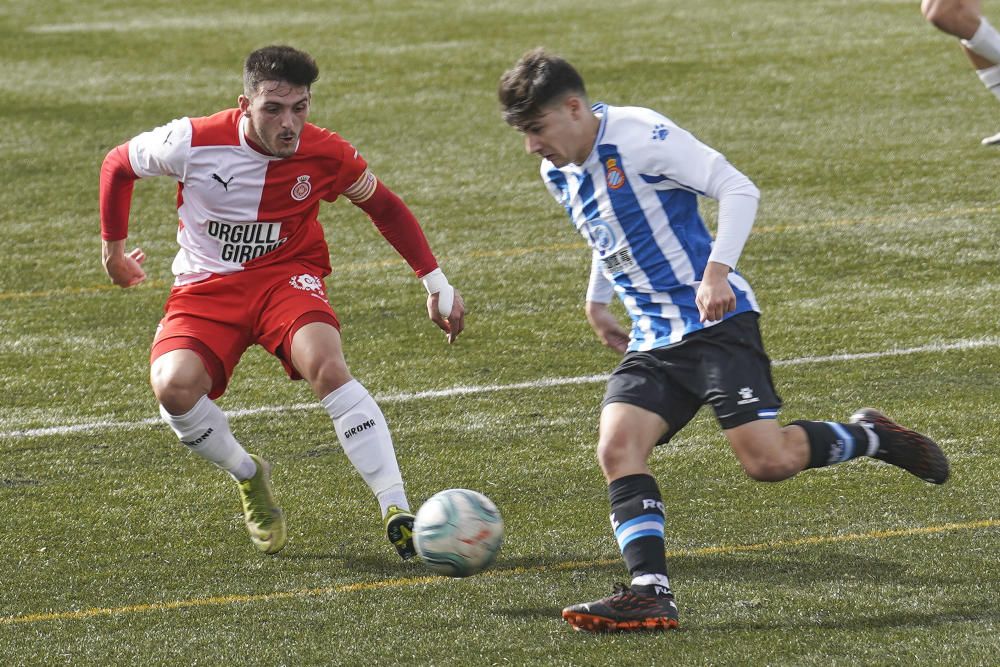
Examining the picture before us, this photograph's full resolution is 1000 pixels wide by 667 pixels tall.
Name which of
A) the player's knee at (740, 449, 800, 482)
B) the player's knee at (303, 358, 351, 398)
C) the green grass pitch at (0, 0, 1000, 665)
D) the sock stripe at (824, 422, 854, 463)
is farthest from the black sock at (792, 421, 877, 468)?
the player's knee at (303, 358, 351, 398)

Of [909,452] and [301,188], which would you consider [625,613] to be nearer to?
[909,452]

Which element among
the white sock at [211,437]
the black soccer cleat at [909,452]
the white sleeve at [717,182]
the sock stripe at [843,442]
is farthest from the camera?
the white sock at [211,437]

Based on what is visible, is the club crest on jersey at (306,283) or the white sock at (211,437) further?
the club crest on jersey at (306,283)

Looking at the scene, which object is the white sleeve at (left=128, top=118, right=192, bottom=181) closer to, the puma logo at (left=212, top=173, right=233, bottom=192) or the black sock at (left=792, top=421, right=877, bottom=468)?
the puma logo at (left=212, top=173, right=233, bottom=192)

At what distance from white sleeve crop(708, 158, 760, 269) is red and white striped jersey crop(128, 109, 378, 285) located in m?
1.41

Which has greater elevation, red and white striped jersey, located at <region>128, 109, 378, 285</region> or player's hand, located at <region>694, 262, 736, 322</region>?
player's hand, located at <region>694, 262, 736, 322</region>

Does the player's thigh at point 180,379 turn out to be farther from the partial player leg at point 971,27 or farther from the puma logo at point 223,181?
the partial player leg at point 971,27

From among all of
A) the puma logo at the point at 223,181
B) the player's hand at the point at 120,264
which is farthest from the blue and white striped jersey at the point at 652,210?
the player's hand at the point at 120,264

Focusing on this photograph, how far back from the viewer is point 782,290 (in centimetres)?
841

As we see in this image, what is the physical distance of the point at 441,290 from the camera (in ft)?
18.1

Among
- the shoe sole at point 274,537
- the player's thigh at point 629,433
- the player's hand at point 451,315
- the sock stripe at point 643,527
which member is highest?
the player's thigh at point 629,433

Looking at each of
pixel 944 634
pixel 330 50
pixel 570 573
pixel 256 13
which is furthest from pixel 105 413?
pixel 256 13

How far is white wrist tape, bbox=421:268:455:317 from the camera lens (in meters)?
5.49

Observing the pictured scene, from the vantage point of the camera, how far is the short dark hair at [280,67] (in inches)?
203
